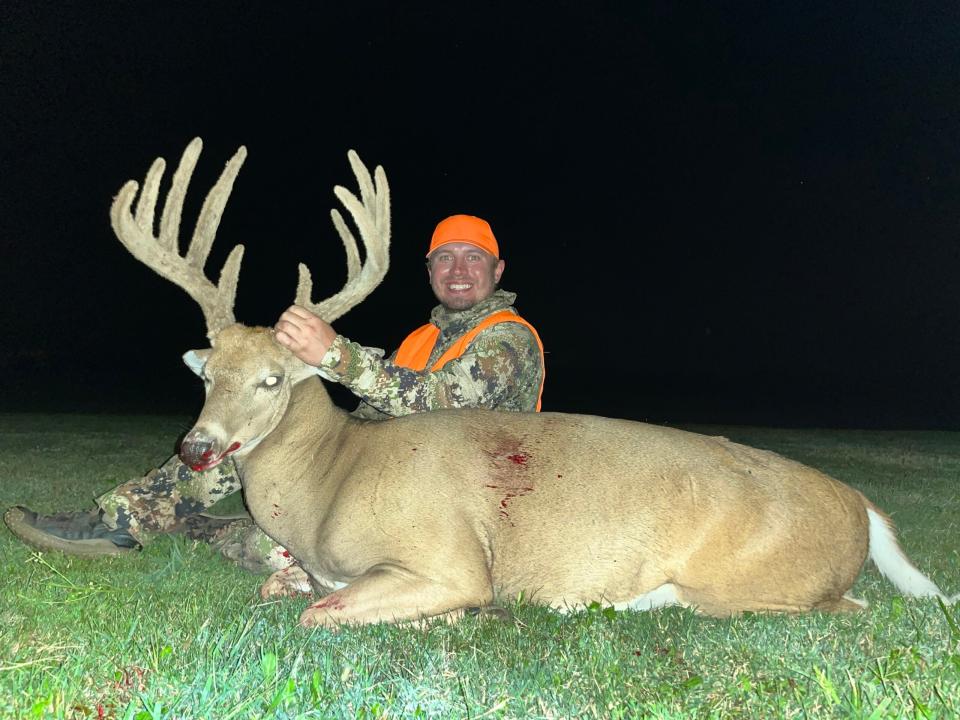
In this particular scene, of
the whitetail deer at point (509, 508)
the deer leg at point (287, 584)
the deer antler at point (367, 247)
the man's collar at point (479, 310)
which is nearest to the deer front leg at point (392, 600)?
the whitetail deer at point (509, 508)

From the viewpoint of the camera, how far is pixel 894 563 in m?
4.51

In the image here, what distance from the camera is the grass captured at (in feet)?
9.14

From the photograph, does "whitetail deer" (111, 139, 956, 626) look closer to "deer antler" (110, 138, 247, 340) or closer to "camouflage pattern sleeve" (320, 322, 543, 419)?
"deer antler" (110, 138, 247, 340)

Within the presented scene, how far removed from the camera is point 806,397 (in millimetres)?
36906

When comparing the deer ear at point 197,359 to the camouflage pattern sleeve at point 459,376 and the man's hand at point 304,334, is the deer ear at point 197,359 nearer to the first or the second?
the man's hand at point 304,334

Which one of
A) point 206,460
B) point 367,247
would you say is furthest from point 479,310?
point 206,460

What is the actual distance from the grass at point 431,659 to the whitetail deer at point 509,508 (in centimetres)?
20

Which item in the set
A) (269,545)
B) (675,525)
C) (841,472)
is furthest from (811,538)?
(841,472)

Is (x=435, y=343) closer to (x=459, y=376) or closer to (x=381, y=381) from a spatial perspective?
(x=459, y=376)

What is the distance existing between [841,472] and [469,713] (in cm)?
1004

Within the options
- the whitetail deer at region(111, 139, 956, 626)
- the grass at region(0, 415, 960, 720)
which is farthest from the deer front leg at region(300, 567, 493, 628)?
the grass at region(0, 415, 960, 720)

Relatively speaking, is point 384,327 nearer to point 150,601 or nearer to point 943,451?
point 943,451

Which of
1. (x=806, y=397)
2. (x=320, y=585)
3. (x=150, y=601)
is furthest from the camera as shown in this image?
(x=806, y=397)

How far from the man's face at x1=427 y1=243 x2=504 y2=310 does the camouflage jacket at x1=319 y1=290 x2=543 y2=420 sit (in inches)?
6.2
